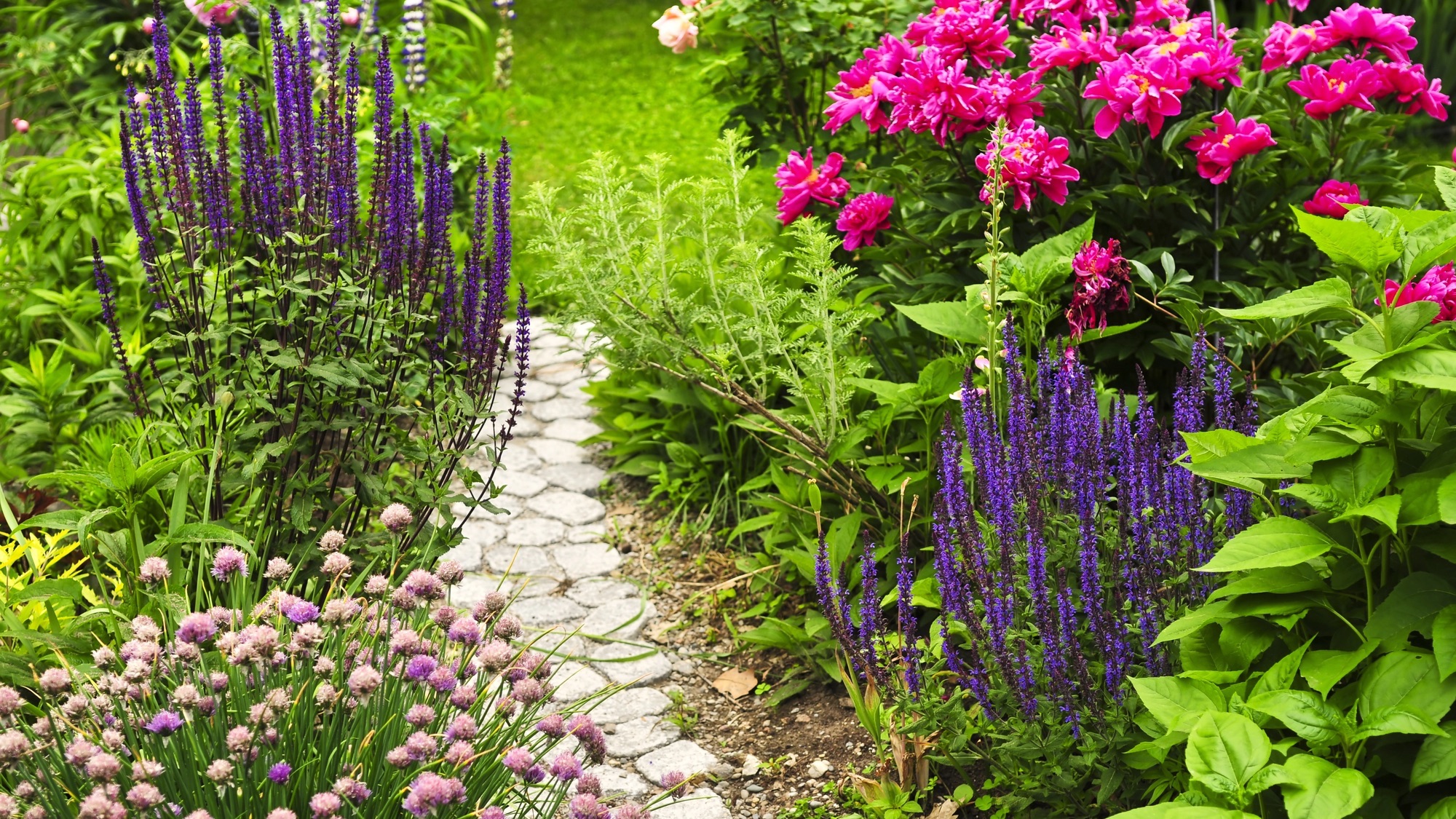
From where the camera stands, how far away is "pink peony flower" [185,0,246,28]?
2896 mm

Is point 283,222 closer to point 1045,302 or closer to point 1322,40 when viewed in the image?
point 1045,302

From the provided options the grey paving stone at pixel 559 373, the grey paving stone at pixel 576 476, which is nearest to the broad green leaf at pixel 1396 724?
the grey paving stone at pixel 576 476

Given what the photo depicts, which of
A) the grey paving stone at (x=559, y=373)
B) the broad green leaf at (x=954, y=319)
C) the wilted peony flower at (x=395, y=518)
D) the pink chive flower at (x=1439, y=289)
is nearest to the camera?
the wilted peony flower at (x=395, y=518)

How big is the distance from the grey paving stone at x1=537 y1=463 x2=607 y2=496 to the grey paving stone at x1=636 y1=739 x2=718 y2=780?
1373mm

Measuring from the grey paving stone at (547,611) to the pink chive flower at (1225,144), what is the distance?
200 centimetres

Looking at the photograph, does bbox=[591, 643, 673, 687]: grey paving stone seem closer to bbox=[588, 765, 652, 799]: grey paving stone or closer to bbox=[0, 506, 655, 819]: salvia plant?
bbox=[588, 765, 652, 799]: grey paving stone

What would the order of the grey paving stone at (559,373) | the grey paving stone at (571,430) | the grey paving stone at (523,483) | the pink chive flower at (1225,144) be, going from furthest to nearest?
the grey paving stone at (559,373)
the grey paving stone at (571,430)
the grey paving stone at (523,483)
the pink chive flower at (1225,144)

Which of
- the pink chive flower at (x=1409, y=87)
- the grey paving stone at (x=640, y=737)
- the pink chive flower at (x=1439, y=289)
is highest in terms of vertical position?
the pink chive flower at (x=1409, y=87)

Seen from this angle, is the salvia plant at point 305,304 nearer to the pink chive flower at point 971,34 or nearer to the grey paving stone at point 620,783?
the grey paving stone at point 620,783

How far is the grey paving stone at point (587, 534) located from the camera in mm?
3725

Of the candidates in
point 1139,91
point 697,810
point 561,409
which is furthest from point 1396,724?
point 561,409

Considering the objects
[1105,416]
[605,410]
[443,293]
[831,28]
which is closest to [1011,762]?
[1105,416]

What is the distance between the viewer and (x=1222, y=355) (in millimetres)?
2432

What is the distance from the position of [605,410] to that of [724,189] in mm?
1204
